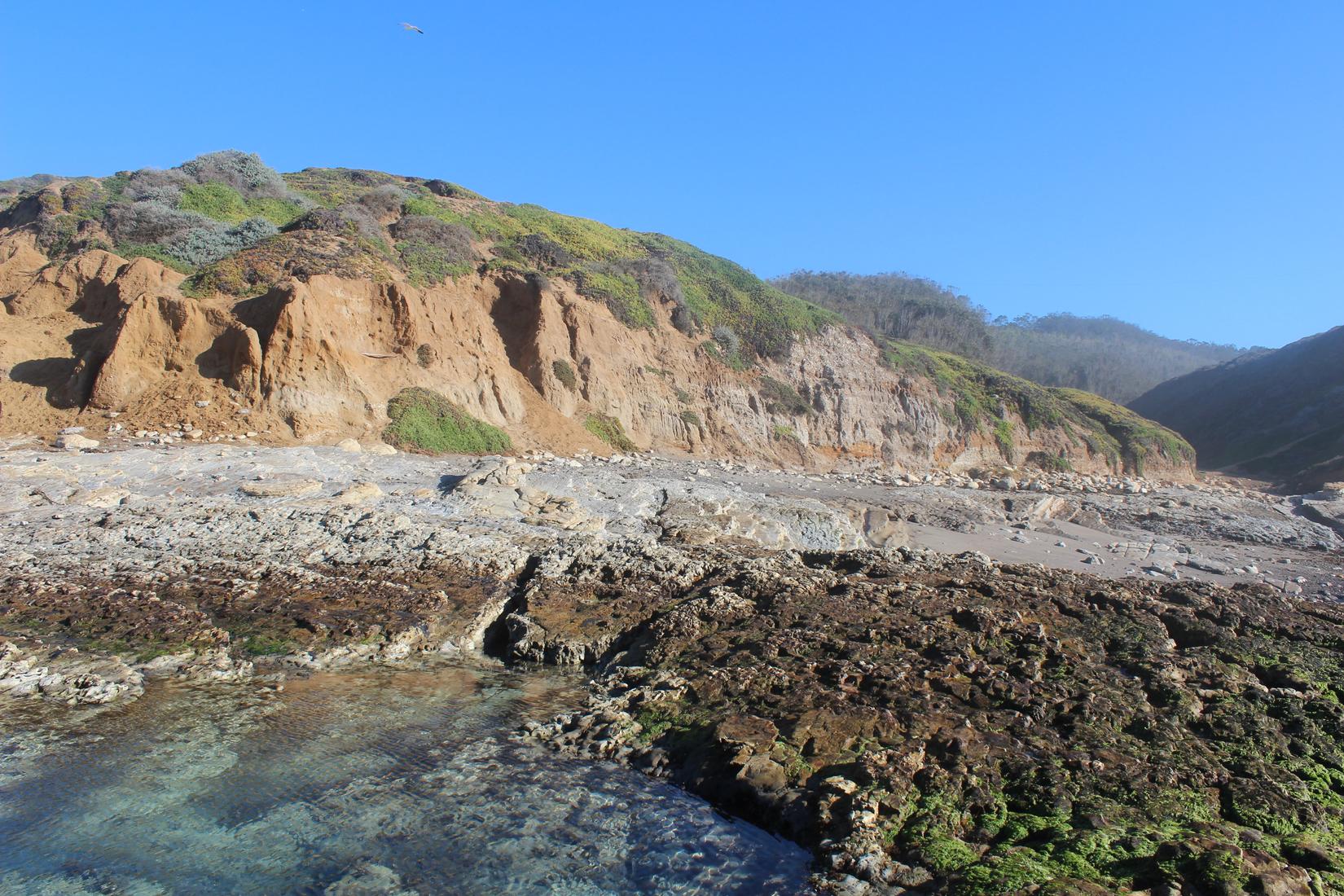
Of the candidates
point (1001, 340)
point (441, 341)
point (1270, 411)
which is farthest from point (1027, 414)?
point (1001, 340)

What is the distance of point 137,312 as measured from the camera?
663 inches

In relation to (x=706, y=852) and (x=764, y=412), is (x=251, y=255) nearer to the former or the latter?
(x=764, y=412)

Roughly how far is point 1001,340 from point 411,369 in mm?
76575

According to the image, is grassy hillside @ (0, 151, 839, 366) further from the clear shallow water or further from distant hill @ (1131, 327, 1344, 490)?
distant hill @ (1131, 327, 1344, 490)

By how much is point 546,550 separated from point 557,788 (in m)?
5.32

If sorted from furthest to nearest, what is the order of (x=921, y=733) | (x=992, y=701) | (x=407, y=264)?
(x=407, y=264)
(x=992, y=701)
(x=921, y=733)

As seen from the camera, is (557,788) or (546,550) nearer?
(557,788)

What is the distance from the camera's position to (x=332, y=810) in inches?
208

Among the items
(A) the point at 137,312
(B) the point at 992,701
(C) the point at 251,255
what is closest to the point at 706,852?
(B) the point at 992,701

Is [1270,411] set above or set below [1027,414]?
above

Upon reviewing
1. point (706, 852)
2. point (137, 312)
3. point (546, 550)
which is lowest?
point (706, 852)

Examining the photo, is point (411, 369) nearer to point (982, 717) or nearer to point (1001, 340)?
point (982, 717)

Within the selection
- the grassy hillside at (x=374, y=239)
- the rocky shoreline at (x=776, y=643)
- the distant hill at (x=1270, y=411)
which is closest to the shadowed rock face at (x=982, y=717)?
the rocky shoreline at (x=776, y=643)

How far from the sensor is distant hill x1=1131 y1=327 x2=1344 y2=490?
140ft
